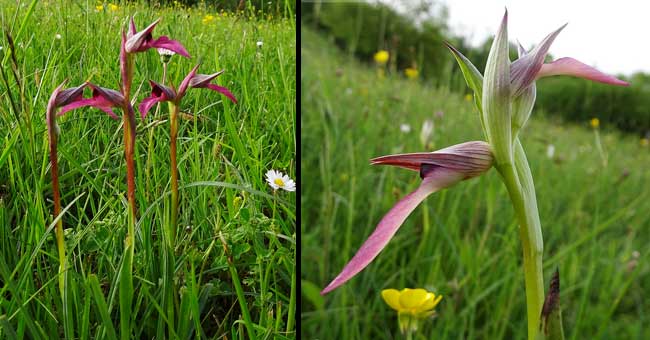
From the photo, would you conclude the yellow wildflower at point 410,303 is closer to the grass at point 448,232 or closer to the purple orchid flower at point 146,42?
the grass at point 448,232

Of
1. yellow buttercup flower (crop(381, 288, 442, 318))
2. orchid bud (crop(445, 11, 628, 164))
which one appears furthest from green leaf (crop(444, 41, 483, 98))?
yellow buttercup flower (crop(381, 288, 442, 318))

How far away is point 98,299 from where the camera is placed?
67 centimetres

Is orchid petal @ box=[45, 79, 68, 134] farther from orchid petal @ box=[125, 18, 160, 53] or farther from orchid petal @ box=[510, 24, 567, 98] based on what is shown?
orchid petal @ box=[510, 24, 567, 98]

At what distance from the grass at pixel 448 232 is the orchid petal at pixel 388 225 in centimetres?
39

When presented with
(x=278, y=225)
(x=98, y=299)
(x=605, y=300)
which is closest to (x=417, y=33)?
(x=605, y=300)

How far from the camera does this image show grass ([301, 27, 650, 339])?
0.92 m

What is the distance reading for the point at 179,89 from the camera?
709mm

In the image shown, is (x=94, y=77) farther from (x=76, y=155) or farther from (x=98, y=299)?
(x=98, y=299)

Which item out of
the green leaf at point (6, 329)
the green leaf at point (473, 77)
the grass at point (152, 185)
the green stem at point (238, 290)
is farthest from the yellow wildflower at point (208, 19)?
the green leaf at point (473, 77)

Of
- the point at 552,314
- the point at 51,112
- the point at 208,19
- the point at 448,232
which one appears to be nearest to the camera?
the point at 552,314

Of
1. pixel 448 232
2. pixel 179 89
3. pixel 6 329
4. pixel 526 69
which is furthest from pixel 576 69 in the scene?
pixel 448 232

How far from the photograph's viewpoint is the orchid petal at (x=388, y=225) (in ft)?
0.88

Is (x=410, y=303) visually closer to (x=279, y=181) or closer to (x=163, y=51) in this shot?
(x=279, y=181)

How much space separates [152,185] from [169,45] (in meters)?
0.16
